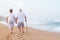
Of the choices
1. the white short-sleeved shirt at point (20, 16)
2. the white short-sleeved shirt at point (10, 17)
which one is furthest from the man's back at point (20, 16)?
the white short-sleeved shirt at point (10, 17)

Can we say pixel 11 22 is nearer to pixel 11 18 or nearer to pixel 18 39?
pixel 11 18

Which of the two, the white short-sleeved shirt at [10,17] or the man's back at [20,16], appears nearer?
the man's back at [20,16]

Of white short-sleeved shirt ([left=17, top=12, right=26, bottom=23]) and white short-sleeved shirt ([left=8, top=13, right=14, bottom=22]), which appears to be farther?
white short-sleeved shirt ([left=8, top=13, right=14, bottom=22])

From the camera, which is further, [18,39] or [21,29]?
[21,29]

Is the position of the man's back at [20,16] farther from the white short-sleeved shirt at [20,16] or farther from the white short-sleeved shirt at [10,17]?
the white short-sleeved shirt at [10,17]

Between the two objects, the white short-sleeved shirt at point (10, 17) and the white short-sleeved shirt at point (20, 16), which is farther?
the white short-sleeved shirt at point (10, 17)

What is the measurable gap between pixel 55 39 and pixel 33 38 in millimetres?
1149

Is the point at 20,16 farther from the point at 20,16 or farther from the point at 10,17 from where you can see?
the point at 10,17

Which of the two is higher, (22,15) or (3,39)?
(22,15)

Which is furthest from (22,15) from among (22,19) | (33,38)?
(33,38)

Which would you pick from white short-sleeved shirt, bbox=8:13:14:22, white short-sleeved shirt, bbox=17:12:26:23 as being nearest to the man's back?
white short-sleeved shirt, bbox=17:12:26:23

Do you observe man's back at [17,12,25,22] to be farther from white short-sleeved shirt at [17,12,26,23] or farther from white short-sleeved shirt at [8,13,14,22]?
white short-sleeved shirt at [8,13,14,22]

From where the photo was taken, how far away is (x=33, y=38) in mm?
13391

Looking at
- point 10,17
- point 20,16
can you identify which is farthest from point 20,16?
point 10,17
